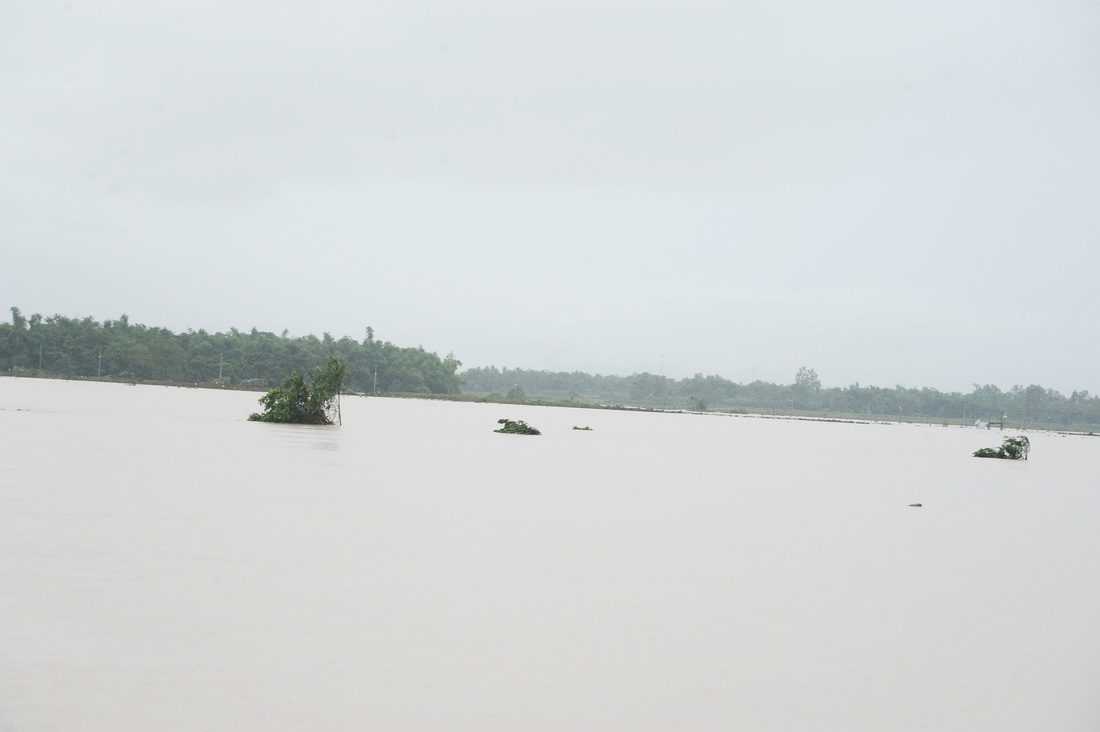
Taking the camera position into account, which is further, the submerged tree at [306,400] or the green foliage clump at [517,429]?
the green foliage clump at [517,429]

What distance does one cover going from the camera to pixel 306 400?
117ft

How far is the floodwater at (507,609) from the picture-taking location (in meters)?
5.76

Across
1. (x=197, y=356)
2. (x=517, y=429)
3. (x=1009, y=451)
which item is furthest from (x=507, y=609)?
(x=197, y=356)

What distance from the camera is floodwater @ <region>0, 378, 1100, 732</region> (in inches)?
227

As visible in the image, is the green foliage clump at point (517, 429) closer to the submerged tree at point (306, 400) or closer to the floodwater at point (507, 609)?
the submerged tree at point (306, 400)

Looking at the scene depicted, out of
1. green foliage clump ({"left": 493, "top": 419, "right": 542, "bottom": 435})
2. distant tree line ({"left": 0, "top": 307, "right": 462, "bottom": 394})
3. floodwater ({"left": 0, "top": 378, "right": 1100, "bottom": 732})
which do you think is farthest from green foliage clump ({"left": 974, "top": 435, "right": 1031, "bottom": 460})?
distant tree line ({"left": 0, "top": 307, "right": 462, "bottom": 394})

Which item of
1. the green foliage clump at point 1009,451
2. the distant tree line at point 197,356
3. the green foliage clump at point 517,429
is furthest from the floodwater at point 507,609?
the distant tree line at point 197,356

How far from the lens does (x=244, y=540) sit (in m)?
10.6

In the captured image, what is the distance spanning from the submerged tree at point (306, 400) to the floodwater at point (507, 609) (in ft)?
54.9

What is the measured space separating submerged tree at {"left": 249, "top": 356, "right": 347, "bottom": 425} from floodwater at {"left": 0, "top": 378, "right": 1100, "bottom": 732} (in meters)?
16.7

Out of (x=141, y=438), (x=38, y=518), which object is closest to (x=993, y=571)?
(x=38, y=518)

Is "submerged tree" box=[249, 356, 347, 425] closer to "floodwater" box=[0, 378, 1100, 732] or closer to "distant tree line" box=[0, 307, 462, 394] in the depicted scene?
"floodwater" box=[0, 378, 1100, 732]

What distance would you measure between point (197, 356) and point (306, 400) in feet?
350

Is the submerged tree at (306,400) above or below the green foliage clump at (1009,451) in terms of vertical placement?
above
